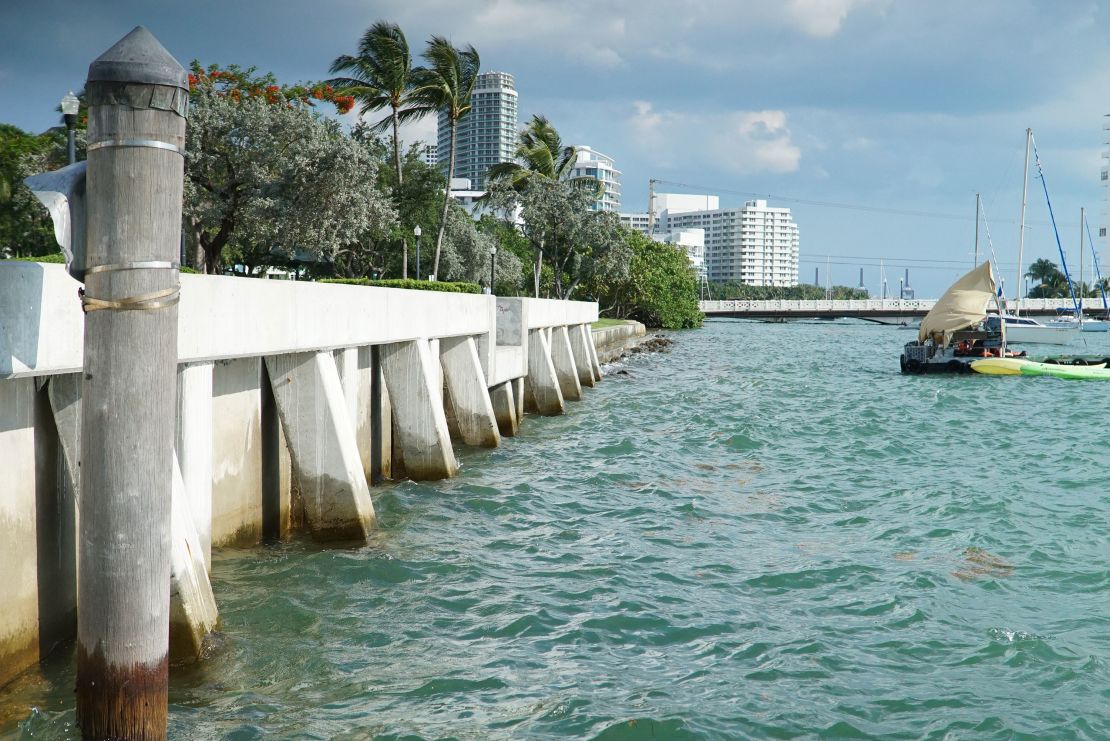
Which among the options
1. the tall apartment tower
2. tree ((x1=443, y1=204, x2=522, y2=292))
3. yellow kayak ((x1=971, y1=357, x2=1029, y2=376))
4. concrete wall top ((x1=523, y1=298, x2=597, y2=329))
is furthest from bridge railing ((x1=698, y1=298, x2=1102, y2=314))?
concrete wall top ((x1=523, y1=298, x2=597, y2=329))

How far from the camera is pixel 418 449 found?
13062 mm

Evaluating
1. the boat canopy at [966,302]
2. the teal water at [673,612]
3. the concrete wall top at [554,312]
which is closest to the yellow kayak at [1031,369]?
the boat canopy at [966,302]

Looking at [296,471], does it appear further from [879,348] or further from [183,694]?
[879,348]

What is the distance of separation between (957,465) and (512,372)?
8.41 meters

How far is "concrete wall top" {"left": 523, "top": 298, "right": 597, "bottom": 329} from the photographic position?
22444 millimetres

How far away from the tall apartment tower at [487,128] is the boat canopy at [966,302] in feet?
509

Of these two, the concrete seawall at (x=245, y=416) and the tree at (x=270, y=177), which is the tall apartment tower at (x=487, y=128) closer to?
the tree at (x=270, y=177)

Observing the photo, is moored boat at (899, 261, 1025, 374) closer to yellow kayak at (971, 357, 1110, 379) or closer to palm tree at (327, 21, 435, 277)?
yellow kayak at (971, 357, 1110, 379)

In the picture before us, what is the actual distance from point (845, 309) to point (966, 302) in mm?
95569

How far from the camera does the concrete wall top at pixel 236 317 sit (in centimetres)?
502

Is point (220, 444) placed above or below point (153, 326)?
below

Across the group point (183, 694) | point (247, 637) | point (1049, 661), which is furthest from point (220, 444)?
point (1049, 661)

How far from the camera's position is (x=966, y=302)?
38.1 meters

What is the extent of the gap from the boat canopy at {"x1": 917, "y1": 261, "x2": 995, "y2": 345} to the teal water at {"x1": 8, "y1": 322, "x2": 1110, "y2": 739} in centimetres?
2286
